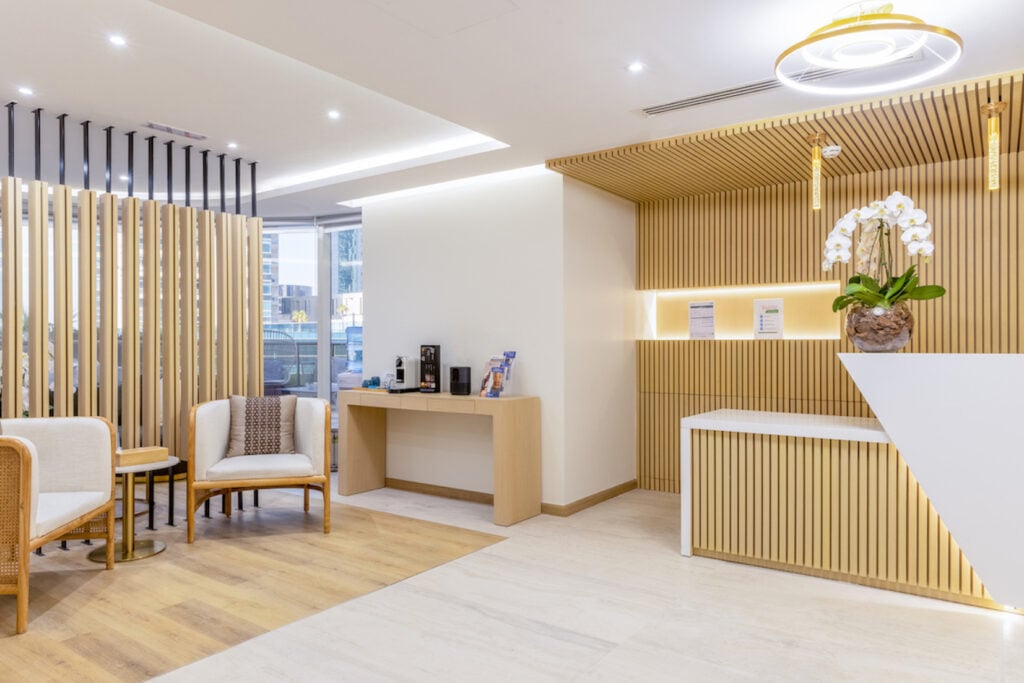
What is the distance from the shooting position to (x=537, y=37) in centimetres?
327

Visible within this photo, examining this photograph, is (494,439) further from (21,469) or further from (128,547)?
(21,469)

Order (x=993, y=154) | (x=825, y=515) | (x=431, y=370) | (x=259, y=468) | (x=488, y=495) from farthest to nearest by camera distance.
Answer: (x=431, y=370), (x=488, y=495), (x=259, y=468), (x=825, y=515), (x=993, y=154)

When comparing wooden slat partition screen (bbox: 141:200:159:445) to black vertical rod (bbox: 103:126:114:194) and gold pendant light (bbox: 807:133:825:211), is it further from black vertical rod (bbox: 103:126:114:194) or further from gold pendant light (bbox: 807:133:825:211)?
gold pendant light (bbox: 807:133:825:211)

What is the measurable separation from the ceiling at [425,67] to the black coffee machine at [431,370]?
162 centimetres

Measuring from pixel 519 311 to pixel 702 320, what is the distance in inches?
74.1

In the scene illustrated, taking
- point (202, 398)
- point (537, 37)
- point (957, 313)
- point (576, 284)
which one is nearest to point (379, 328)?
point (202, 398)

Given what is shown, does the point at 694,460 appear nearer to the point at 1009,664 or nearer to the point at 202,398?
the point at 1009,664

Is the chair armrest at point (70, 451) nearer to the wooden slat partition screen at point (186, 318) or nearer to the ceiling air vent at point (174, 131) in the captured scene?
the wooden slat partition screen at point (186, 318)

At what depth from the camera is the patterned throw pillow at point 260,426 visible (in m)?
5.32

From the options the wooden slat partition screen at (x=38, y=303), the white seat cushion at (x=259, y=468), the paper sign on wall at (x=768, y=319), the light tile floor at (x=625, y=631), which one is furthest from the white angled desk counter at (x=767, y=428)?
the wooden slat partition screen at (x=38, y=303)

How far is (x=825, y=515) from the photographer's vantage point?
4.03 metres

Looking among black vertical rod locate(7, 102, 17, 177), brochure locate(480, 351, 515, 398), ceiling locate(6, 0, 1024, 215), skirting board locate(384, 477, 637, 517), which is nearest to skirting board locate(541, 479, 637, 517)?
skirting board locate(384, 477, 637, 517)

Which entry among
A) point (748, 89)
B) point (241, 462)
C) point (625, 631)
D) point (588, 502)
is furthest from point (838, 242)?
point (241, 462)

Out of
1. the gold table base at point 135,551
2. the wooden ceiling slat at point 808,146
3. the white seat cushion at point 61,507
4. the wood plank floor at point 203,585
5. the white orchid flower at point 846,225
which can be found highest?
the wooden ceiling slat at point 808,146
